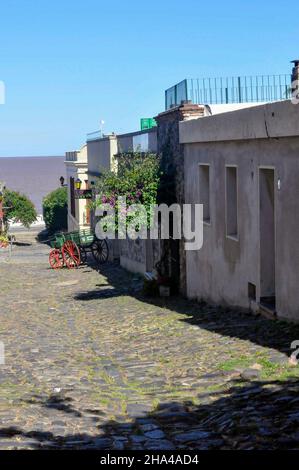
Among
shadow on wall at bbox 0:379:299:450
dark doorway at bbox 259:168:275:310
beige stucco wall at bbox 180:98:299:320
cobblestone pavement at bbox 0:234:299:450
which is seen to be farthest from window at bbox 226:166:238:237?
shadow on wall at bbox 0:379:299:450

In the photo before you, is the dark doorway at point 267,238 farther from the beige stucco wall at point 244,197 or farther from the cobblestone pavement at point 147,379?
the cobblestone pavement at point 147,379

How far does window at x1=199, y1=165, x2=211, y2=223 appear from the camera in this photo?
1485cm

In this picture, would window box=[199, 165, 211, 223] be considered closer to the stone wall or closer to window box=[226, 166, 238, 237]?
the stone wall

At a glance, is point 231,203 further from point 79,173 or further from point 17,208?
point 17,208

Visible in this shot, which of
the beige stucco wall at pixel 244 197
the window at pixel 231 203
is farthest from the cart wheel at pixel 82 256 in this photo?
the window at pixel 231 203

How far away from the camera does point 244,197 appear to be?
1219 cm

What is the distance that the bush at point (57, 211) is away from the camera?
50.1 m

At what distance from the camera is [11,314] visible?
15.6 meters

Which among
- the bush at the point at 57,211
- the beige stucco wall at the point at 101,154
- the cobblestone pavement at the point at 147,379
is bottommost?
the cobblestone pavement at the point at 147,379

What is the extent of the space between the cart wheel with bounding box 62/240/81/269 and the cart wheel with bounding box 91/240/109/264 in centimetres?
97

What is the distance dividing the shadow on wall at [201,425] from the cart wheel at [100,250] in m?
18.3
